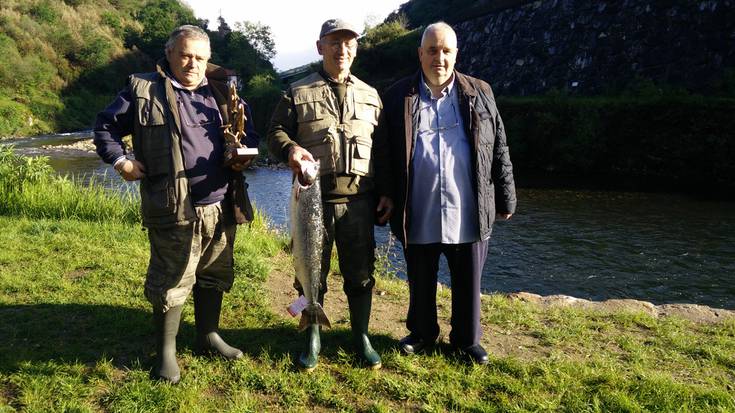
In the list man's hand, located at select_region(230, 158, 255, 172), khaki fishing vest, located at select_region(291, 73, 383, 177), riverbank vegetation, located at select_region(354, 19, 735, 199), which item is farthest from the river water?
man's hand, located at select_region(230, 158, 255, 172)

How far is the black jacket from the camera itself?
3.81 m

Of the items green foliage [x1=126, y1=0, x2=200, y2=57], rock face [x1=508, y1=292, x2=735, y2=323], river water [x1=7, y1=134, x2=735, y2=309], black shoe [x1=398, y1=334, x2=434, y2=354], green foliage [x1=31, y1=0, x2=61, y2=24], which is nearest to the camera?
black shoe [x1=398, y1=334, x2=434, y2=354]

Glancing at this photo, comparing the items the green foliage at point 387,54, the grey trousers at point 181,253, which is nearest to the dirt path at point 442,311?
the grey trousers at point 181,253

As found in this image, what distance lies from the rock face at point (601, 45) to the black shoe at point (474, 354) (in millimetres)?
20146

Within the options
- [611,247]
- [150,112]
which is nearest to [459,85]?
[150,112]

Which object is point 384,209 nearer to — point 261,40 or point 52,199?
point 52,199

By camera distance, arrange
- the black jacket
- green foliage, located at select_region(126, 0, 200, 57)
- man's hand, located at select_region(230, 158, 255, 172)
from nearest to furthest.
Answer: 1. man's hand, located at select_region(230, 158, 255, 172)
2. the black jacket
3. green foliage, located at select_region(126, 0, 200, 57)

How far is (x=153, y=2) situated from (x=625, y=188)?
87765mm

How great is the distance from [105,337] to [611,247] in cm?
1043

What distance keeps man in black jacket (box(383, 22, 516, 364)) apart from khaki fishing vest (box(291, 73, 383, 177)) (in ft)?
1.13

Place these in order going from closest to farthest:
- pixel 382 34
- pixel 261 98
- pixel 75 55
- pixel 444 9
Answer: pixel 382 34
pixel 261 98
pixel 444 9
pixel 75 55

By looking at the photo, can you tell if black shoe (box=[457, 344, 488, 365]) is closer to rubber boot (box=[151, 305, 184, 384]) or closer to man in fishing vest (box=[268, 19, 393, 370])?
man in fishing vest (box=[268, 19, 393, 370])

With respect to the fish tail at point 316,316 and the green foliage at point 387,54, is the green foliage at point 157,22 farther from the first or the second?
the fish tail at point 316,316

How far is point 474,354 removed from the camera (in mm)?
4105
